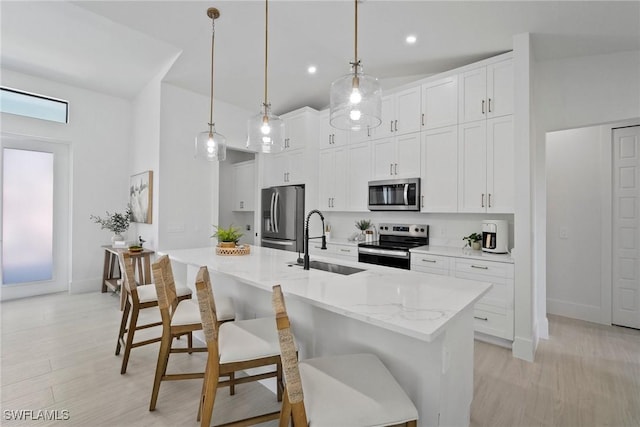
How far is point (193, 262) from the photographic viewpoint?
2.34m

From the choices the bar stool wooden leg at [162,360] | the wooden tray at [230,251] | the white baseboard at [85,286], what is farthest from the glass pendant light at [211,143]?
the white baseboard at [85,286]

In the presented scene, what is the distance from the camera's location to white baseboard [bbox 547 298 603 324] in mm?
3584

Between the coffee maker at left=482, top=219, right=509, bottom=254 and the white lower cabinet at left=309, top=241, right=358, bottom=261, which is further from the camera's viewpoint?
the white lower cabinet at left=309, top=241, right=358, bottom=261

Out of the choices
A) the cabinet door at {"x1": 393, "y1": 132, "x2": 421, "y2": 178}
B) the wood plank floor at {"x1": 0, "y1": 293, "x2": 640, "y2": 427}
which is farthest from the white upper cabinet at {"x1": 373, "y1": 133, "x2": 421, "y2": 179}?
the wood plank floor at {"x1": 0, "y1": 293, "x2": 640, "y2": 427}

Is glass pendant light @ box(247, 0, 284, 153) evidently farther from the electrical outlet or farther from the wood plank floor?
the electrical outlet

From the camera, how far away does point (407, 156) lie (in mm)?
3758

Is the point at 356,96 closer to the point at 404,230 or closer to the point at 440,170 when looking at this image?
the point at 440,170

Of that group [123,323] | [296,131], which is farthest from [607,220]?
[123,323]

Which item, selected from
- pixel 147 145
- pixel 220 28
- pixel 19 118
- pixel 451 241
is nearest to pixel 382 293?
pixel 451 241

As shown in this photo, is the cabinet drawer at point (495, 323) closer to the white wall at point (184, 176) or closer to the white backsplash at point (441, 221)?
the white backsplash at point (441, 221)

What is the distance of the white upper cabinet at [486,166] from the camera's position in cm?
302

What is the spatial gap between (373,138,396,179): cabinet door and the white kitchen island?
2076 millimetres

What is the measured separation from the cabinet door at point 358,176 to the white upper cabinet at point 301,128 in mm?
740

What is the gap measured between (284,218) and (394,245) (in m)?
1.79
